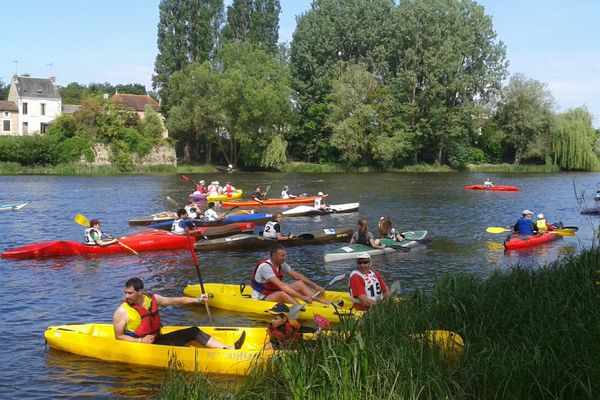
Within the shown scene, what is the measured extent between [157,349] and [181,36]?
56.8m

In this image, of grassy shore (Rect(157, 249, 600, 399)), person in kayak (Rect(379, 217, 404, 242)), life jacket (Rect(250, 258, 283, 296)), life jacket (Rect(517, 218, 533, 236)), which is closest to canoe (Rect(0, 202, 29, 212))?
person in kayak (Rect(379, 217, 404, 242))

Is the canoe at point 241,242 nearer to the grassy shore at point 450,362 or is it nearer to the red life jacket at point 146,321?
the red life jacket at point 146,321

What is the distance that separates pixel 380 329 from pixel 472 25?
193 ft

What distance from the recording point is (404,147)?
196 feet

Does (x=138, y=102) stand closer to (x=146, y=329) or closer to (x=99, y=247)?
(x=99, y=247)

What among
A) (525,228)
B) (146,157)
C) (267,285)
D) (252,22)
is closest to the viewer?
(267,285)

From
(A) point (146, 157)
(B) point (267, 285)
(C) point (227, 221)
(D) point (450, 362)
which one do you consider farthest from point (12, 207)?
(A) point (146, 157)

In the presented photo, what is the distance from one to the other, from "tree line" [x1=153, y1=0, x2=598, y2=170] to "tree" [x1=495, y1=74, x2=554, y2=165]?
10cm

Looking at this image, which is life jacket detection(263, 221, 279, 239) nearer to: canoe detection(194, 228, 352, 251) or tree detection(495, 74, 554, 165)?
canoe detection(194, 228, 352, 251)

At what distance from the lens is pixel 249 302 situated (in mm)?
11305

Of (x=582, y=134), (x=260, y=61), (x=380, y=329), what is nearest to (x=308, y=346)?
(x=380, y=329)

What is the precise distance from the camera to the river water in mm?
8742

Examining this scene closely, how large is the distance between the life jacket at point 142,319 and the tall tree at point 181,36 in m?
54.9

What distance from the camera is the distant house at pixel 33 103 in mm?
66375
